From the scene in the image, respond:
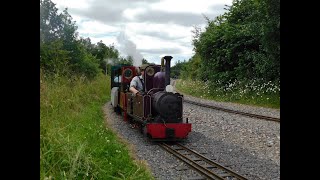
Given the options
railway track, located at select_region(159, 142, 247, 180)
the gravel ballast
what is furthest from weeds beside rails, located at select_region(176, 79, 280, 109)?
railway track, located at select_region(159, 142, 247, 180)

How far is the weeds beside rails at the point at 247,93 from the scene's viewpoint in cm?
1692

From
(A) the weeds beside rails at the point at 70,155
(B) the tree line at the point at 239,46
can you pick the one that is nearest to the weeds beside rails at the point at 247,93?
(B) the tree line at the point at 239,46

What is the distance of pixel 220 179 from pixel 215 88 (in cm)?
1876

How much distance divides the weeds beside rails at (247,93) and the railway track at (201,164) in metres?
9.48

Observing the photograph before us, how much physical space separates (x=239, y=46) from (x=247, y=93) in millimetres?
3885

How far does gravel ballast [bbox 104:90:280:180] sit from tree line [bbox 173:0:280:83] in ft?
17.8

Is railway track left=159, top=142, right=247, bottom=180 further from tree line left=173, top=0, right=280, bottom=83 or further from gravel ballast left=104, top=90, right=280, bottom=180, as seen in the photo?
tree line left=173, top=0, right=280, bottom=83

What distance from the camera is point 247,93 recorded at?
1922cm

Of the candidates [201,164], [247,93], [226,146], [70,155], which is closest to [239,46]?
[247,93]

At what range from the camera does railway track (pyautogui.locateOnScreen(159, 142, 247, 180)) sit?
5609 mm
